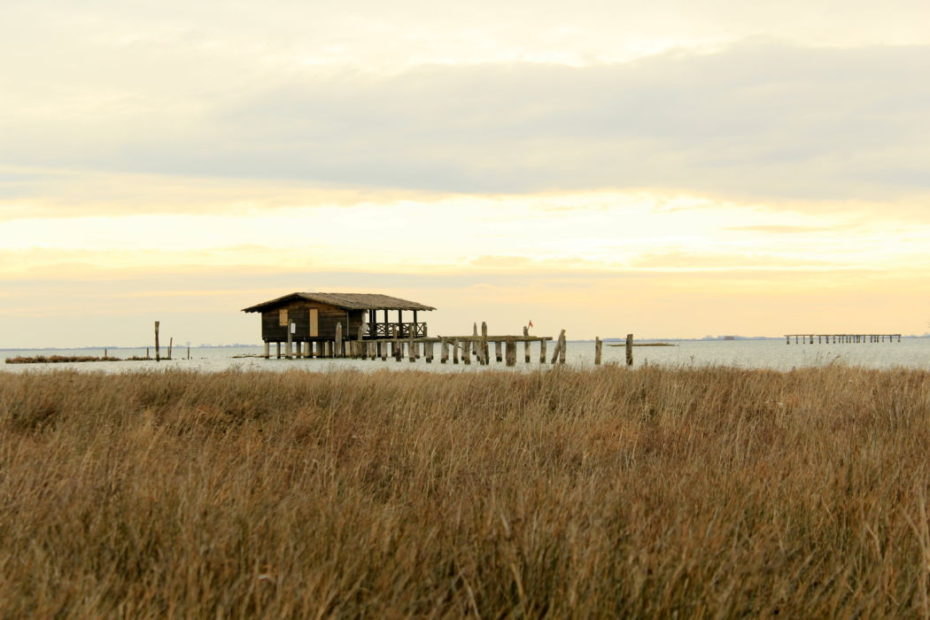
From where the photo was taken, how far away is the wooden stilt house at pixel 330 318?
180 ft

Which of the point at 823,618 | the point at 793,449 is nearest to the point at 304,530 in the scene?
the point at 823,618

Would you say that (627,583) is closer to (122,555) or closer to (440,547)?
(440,547)

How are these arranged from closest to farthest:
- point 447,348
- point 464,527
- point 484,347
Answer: point 464,527
point 484,347
point 447,348

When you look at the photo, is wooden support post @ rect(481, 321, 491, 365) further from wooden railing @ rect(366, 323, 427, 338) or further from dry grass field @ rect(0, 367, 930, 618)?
dry grass field @ rect(0, 367, 930, 618)

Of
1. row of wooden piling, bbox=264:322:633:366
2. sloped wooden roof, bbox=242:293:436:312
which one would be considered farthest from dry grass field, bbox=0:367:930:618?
A: sloped wooden roof, bbox=242:293:436:312

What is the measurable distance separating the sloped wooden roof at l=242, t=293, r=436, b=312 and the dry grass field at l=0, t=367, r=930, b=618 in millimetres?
44267

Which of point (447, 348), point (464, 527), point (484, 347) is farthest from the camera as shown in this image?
point (447, 348)

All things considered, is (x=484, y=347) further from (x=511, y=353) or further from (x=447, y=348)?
(x=447, y=348)

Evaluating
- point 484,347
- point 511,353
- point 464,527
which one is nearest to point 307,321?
point 484,347

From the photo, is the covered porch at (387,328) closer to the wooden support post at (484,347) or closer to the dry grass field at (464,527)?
the wooden support post at (484,347)

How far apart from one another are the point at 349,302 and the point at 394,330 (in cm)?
573

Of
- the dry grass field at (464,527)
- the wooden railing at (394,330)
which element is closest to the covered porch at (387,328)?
the wooden railing at (394,330)

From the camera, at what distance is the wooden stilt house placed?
54750mm

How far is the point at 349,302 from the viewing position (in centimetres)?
5419
